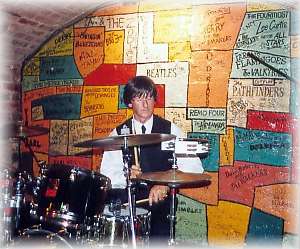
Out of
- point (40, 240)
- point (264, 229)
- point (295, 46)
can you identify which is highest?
point (295, 46)

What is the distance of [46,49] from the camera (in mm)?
4281

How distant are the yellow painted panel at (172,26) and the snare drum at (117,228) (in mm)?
1661

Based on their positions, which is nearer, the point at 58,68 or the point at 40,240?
the point at 40,240

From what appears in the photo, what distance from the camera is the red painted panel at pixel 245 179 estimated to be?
11.0 feet

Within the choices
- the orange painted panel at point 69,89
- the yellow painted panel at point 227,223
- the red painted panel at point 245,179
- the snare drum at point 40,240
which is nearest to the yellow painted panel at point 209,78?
the red painted panel at point 245,179

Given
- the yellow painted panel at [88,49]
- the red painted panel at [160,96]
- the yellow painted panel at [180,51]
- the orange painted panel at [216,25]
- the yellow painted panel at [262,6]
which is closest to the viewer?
the yellow painted panel at [262,6]

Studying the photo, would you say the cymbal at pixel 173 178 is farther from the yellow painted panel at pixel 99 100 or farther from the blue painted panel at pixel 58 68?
the blue painted panel at pixel 58 68

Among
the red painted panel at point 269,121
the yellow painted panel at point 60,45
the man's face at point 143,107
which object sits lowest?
the red painted panel at point 269,121

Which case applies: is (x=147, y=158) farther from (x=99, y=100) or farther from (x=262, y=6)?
(x=262, y=6)

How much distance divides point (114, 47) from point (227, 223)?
1933 mm

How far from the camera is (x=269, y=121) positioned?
11.0 ft

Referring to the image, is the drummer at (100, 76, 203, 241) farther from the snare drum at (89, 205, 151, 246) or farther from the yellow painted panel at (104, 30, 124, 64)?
the snare drum at (89, 205, 151, 246)

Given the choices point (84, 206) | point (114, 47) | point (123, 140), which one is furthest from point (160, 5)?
point (84, 206)

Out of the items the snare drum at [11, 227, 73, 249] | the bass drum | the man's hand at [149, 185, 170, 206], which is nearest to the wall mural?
the man's hand at [149, 185, 170, 206]
